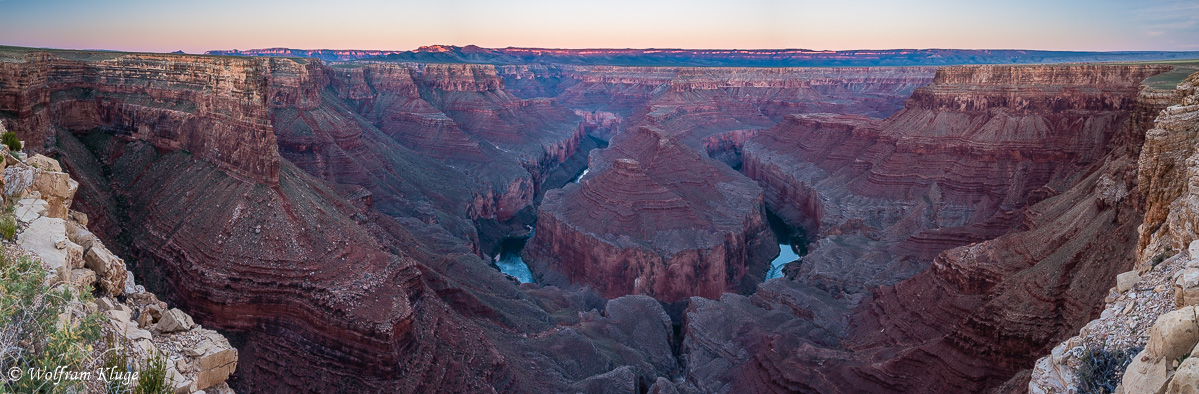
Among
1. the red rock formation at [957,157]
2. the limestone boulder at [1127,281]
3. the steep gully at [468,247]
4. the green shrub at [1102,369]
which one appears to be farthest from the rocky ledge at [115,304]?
the red rock formation at [957,157]

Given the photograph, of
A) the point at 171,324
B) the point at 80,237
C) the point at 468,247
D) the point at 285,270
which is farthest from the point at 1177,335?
the point at 468,247

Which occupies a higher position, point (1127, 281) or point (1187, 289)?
point (1187, 289)

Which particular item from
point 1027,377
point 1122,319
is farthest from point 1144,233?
point 1122,319

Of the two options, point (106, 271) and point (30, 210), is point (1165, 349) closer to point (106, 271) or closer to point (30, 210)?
point (106, 271)

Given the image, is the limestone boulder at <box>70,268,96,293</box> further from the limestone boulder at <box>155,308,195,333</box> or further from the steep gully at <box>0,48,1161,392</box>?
the steep gully at <box>0,48,1161,392</box>

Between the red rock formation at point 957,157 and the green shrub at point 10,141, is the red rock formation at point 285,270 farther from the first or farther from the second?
the red rock formation at point 957,157

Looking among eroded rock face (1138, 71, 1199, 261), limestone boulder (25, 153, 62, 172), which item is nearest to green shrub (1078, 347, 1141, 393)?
eroded rock face (1138, 71, 1199, 261)

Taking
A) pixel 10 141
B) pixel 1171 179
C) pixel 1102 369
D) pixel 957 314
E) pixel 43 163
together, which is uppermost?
pixel 10 141
